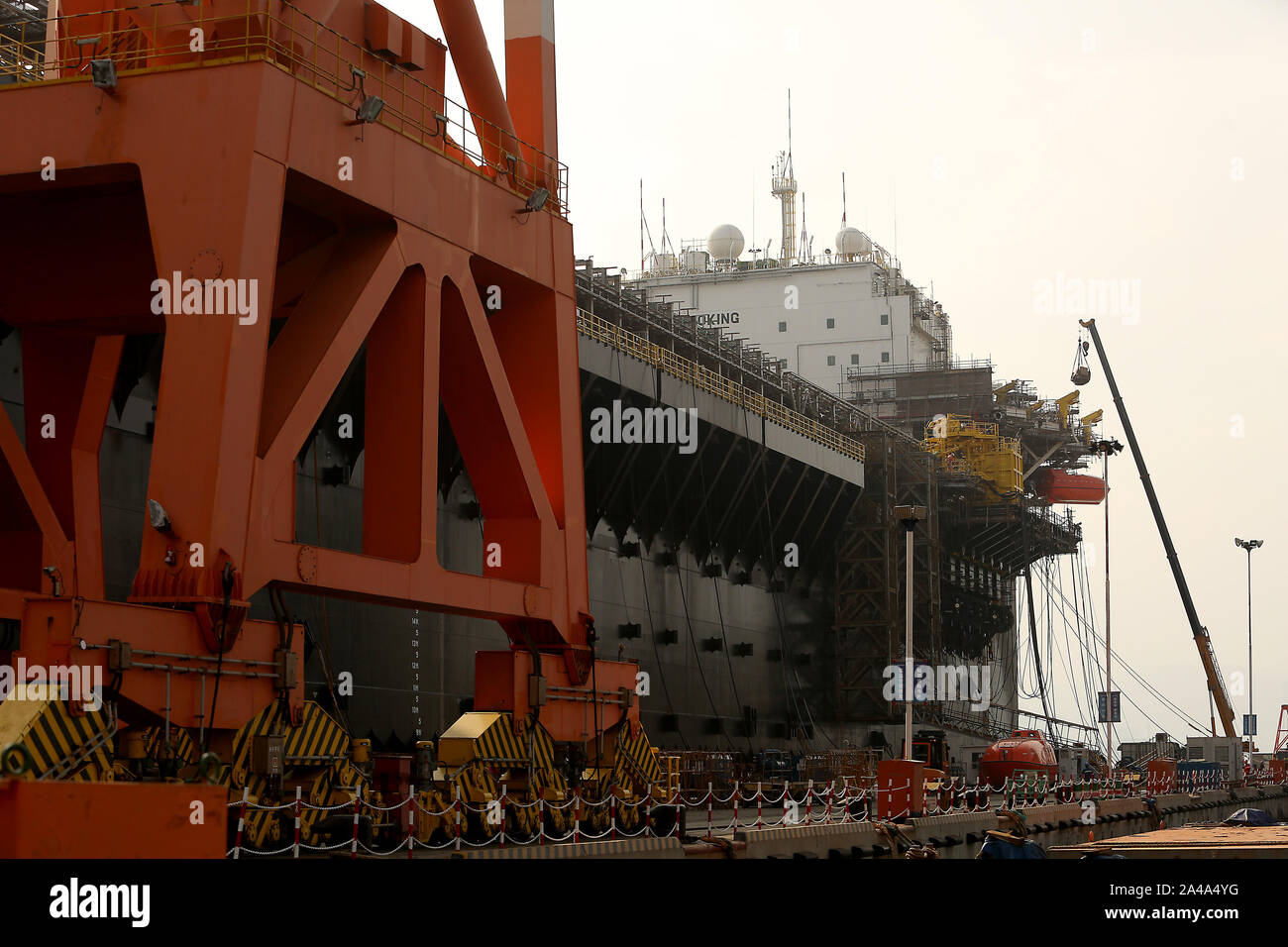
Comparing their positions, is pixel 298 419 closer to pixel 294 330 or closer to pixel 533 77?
pixel 294 330

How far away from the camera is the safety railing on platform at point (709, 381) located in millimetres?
41562

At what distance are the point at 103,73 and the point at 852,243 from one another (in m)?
63.5

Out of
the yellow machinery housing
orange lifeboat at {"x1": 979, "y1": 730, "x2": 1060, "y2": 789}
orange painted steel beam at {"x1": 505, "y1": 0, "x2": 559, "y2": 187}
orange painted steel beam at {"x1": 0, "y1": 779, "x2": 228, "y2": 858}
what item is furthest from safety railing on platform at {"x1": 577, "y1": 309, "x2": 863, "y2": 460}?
orange painted steel beam at {"x1": 0, "y1": 779, "x2": 228, "y2": 858}

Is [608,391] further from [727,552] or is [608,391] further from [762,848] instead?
[762,848]

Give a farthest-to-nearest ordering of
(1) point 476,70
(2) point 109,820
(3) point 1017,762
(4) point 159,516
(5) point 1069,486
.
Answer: (5) point 1069,486 < (3) point 1017,762 < (1) point 476,70 < (4) point 159,516 < (2) point 109,820

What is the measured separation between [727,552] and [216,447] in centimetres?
3412

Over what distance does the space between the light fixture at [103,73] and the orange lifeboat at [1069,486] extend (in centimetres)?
5895

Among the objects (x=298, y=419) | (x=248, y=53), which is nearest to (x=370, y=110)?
(x=248, y=53)

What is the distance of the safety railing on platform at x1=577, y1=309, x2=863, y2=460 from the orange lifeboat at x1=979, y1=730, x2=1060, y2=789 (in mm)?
12562

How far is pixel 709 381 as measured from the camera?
49594 mm

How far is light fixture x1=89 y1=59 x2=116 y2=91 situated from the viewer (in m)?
18.9

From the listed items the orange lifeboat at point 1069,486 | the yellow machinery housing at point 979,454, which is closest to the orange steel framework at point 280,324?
the yellow machinery housing at point 979,454

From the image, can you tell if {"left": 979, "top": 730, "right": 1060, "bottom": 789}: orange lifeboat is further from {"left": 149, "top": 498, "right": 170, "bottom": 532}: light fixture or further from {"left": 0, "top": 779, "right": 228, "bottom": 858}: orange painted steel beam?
{"left": 0, "top": 779, "right": 228, "bottom": 858}: orange painted steel beam
